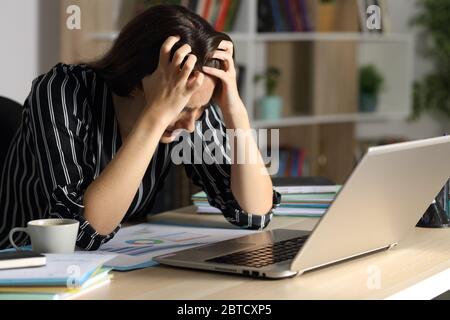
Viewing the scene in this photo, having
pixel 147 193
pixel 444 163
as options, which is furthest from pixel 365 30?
pixel 444 163

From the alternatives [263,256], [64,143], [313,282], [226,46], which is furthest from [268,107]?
[313,282]

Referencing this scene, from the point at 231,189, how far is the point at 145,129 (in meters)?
0.34

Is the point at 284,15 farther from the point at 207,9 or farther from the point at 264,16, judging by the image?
the point at 207,9

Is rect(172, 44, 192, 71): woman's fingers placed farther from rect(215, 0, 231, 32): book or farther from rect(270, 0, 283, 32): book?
rect(270, 0, 283, 32): book

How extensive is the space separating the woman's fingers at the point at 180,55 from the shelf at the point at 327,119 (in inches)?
86.6

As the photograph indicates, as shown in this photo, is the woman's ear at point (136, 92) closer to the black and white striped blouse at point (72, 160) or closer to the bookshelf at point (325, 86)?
the black and white striped blouse at point (72, 160)

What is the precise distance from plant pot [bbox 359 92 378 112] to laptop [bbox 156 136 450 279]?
9.83 feet

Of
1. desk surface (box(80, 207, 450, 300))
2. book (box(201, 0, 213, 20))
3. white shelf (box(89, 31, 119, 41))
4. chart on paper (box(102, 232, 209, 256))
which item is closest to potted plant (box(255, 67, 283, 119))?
book (box(201, 0, 213, 20))

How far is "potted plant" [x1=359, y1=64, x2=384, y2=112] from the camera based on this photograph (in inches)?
174

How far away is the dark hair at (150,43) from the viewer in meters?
1.60

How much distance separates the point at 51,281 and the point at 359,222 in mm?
475

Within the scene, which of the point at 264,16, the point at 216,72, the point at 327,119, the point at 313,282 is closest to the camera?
the point at 313,282

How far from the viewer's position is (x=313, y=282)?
1.20 meters

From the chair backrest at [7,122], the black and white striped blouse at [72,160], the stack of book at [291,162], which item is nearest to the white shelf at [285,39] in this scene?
the stack of book at [291,162]
